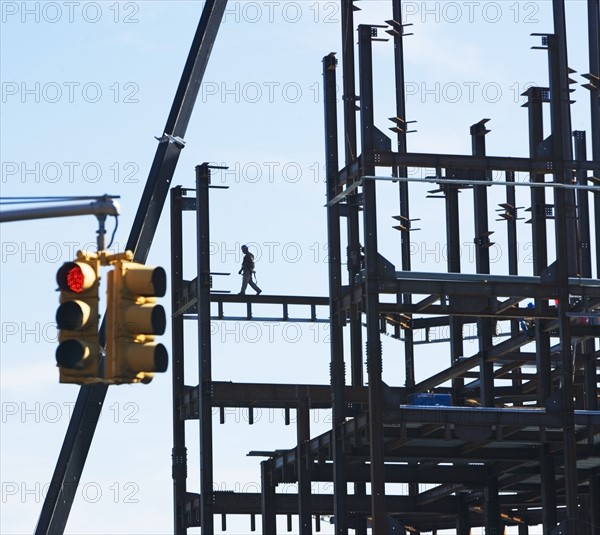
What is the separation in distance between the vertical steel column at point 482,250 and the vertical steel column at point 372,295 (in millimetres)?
3318

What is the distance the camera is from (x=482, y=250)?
43.7 meters

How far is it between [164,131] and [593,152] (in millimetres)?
22451

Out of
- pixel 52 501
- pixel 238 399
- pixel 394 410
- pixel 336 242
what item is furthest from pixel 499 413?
pixel 52 501

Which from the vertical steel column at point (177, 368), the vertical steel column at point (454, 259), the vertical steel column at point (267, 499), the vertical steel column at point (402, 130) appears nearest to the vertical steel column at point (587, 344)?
the vertical steel column at point (454, 259)

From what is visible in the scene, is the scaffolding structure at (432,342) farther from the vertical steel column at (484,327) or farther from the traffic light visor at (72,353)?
the traffic light visor at (72,353)

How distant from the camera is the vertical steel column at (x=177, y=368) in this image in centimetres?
4794

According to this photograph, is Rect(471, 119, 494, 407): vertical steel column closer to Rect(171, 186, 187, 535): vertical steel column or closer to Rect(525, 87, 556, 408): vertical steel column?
Rect(525, 87, 556, 408): vertical steel column

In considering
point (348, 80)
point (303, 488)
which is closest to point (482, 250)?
point (348, 80)

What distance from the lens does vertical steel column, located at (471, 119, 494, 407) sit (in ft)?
136

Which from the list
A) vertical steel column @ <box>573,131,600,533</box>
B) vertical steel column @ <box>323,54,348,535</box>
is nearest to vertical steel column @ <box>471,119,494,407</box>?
vertical steel column @ <box>573,131,600,533</box>

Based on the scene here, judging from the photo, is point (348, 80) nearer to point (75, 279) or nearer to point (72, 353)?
point (75, 279)

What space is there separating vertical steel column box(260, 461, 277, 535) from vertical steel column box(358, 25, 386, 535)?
9.92 metres

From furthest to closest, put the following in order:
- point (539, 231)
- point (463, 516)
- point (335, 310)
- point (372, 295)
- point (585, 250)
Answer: point (463, 516) < point (585, 250) < point (539, 231) < point (335, 310) < point (372, 295)

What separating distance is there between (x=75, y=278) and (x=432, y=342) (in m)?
34.3
